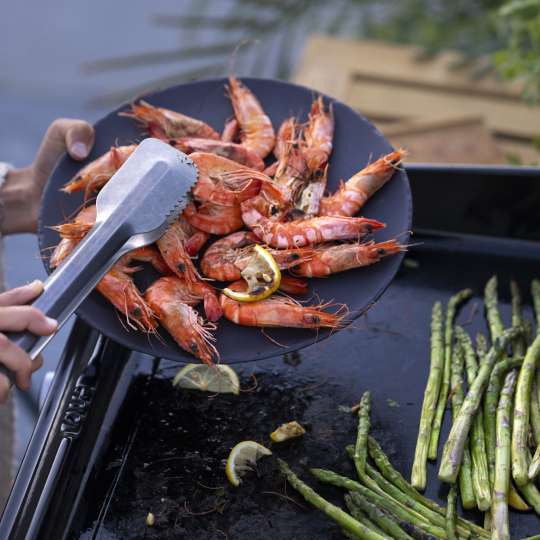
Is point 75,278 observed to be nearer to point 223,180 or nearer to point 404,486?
point 223,180

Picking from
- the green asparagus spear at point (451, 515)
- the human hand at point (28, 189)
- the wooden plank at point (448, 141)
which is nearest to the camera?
the green asparagus spear at point (451, 515)

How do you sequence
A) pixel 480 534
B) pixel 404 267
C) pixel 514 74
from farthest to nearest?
pixel 514 74 → pixel 404 267 → pixel 480 534

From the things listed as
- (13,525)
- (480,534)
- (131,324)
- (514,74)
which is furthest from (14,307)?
(514,74)

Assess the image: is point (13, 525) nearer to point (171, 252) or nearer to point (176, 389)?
point (176, 389)

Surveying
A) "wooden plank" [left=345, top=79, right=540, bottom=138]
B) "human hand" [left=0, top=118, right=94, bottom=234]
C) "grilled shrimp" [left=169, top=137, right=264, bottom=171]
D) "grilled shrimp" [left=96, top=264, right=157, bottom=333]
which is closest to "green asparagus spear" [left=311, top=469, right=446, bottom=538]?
"grilled shrimp" [left=96, top=264, right=157, bottom=333]

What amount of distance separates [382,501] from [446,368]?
0.59m

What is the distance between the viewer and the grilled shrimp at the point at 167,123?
261 centimetres

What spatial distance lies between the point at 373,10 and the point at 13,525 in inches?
162

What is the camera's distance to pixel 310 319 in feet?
6.92

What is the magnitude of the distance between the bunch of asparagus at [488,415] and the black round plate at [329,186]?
47 cm

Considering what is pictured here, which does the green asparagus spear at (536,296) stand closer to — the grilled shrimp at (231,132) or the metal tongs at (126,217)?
the grilled shrimp at (231,132)

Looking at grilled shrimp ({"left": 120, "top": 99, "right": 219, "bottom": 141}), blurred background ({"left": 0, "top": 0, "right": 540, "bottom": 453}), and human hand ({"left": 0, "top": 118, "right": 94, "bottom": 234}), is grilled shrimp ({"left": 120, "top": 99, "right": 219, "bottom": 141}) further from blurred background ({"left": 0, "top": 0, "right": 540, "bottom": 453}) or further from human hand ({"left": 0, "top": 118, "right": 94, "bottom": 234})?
blurred background ({"left": 0, "top": 0, "right": 540, "bottom": 453})

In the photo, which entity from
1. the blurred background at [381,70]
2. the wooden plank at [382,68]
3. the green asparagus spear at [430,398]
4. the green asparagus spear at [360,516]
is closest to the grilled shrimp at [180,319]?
the green asparagus spear at [360,516]

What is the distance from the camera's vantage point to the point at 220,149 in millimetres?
2480
